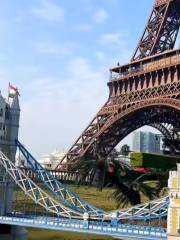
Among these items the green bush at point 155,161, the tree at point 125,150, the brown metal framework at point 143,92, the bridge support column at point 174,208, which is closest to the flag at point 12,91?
the bridge support column at point 174,208

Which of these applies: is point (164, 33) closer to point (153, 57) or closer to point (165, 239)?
point (153, 57)

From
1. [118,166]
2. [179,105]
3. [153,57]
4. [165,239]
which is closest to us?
[165,239]

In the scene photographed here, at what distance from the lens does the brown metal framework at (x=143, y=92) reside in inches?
2852

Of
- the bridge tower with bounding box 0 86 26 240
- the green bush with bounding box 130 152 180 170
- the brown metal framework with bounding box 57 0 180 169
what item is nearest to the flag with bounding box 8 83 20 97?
the bridge tower with bounding box 0 86 26 240

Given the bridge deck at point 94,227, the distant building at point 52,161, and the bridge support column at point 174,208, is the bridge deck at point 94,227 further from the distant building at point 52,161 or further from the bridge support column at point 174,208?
the distant building at point 52,161

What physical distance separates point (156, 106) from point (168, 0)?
21647 millimetres

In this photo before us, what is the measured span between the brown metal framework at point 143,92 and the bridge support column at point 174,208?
4354cm

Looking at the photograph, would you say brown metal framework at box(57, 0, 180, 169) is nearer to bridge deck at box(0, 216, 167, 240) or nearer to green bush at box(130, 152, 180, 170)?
green bush at box(130, 152, 180, 170)

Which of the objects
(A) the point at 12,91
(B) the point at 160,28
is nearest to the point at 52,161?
(B) the point at 160,28

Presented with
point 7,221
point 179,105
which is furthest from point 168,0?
point 7,221

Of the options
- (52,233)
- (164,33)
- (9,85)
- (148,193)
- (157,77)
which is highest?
(164,33)

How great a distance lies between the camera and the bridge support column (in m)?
25.3

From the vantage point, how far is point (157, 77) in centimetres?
7462

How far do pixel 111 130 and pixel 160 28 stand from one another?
18033mm
